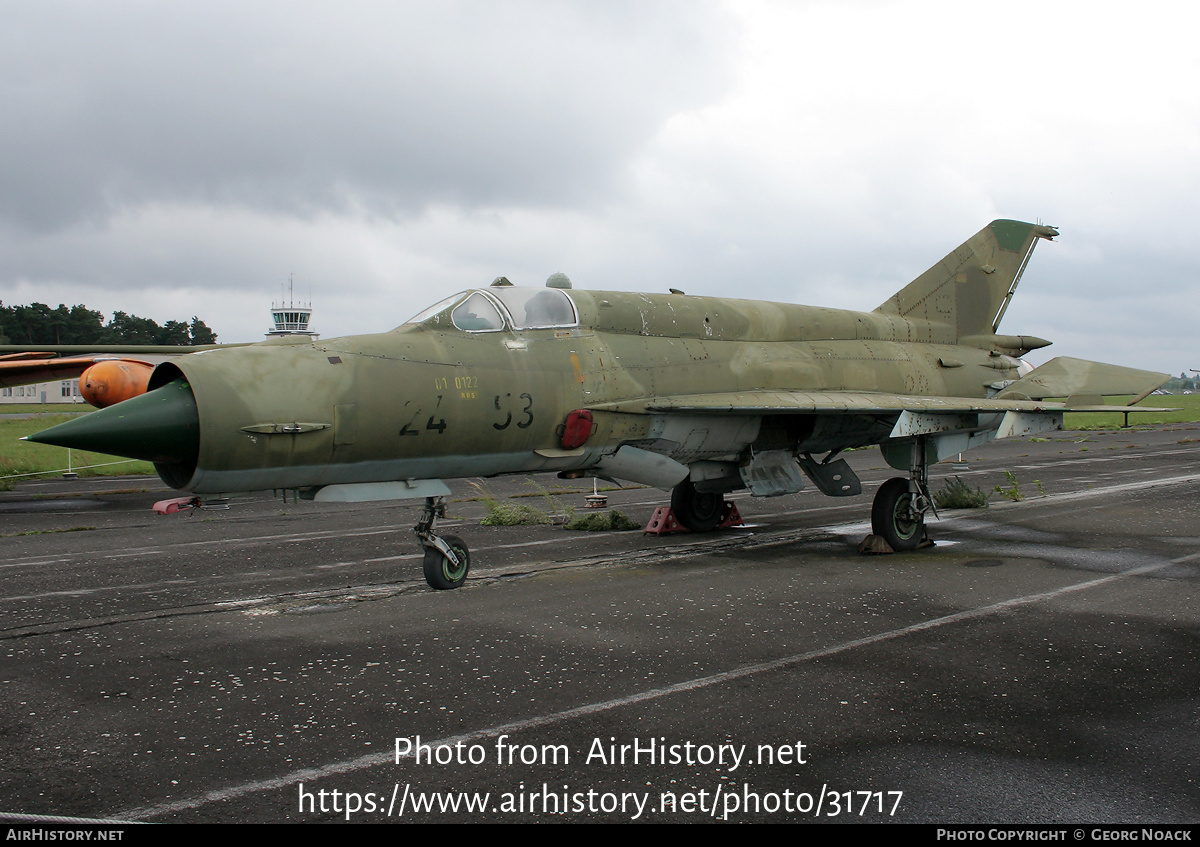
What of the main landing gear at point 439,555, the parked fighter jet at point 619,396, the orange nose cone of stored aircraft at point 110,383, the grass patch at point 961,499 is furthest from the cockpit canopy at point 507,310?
the grass patch at point 961,499

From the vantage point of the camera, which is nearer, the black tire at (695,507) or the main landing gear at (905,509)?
the main landing gear at (905,509)

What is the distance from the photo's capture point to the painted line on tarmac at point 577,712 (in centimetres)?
405

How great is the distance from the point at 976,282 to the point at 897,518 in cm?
545

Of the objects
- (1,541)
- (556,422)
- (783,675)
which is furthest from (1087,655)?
(1,541)

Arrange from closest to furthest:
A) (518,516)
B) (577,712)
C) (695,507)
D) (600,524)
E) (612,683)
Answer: (577,712)
(612,683)
(695,507)
(600,524)
(518,516)

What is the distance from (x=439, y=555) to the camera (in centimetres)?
839

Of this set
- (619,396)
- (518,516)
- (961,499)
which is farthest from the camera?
(961,499)

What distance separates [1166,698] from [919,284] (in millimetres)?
9851

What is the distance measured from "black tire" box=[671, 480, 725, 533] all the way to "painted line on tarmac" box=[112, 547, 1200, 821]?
215 inches

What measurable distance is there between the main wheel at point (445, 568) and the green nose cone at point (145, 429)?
258cm

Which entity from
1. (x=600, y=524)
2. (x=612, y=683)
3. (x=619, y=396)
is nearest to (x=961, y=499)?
(x=600, y=524)

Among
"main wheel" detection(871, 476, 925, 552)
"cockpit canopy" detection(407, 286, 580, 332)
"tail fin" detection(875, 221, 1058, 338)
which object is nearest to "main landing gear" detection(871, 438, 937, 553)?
"main wheel" detection(871, 476, 925, 552)

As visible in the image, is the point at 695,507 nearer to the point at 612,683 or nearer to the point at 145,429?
the point at 612,683

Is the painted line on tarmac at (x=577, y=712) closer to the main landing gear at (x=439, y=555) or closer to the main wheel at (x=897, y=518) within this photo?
the main wheel at (x=897, y=518)
